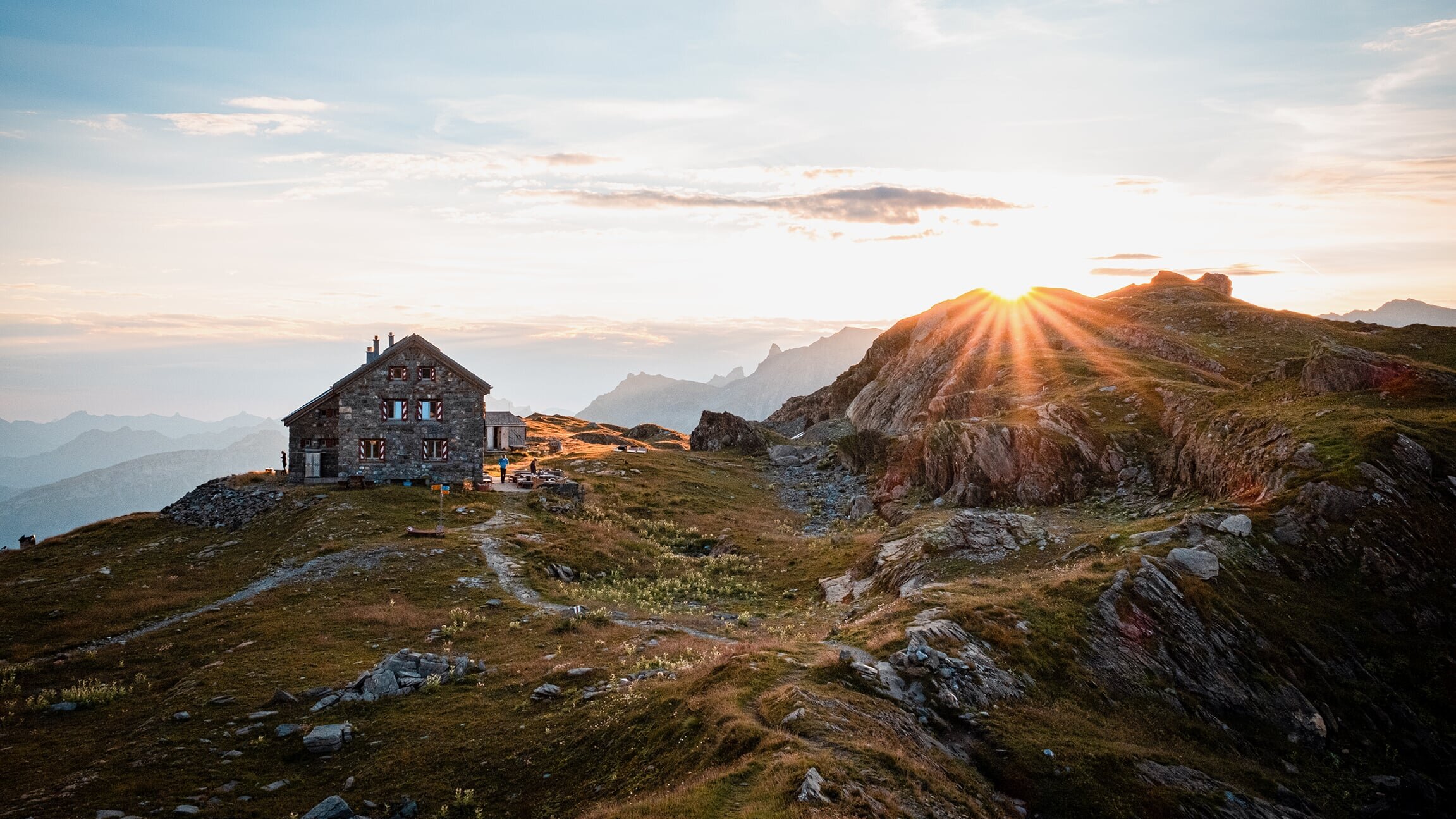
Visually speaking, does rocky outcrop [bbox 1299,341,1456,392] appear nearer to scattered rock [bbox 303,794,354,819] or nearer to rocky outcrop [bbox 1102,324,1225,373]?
rocky outcrop [bbox 1102,324,1225,373]

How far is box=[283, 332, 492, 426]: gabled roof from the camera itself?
216ft

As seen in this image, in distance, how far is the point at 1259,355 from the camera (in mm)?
81500

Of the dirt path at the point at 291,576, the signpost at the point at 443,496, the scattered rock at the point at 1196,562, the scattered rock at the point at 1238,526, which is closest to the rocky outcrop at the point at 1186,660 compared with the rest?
the scattered rock at the point at 1196,562

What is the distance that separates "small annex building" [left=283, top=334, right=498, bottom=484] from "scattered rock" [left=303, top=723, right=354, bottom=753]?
145 ft

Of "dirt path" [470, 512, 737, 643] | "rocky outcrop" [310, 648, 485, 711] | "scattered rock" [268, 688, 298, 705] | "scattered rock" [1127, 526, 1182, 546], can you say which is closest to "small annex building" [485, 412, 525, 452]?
"dirt path" [470, 512, 737, 643]

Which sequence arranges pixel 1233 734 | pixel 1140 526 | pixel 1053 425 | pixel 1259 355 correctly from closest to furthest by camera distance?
pixel 1233 734 → pixel 1140 526 → pixel 1053 425 → pixel 1259 355

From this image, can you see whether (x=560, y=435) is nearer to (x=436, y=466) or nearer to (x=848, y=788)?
(x=436, y=466)

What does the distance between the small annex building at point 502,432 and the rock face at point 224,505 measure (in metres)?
31.7

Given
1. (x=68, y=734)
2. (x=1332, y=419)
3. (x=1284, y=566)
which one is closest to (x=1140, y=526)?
(x=1284, y=566)

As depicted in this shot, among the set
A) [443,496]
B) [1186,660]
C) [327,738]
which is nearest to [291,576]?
[443,496]

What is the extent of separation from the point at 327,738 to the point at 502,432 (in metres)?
A: 76.0

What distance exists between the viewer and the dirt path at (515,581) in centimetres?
3853

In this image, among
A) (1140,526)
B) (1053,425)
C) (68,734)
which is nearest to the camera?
(68,734)

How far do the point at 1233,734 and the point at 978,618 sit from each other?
8643mm
